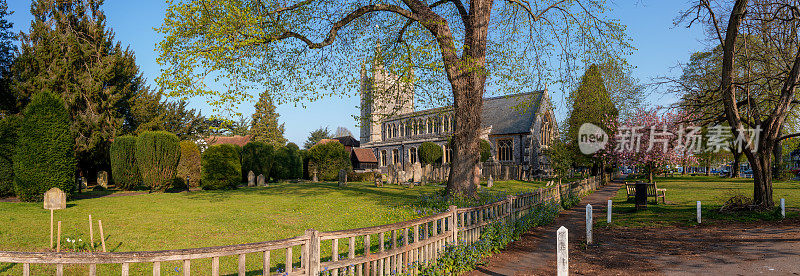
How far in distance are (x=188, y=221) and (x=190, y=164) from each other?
1599 centimetres

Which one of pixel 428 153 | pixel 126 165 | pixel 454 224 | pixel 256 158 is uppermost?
pixel 428 153

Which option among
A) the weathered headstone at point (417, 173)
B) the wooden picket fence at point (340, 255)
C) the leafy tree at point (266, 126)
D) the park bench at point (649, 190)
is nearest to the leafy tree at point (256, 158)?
the weathered headstone at point (417, 173)

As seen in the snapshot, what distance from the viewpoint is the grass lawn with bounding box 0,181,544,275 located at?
9469 mm

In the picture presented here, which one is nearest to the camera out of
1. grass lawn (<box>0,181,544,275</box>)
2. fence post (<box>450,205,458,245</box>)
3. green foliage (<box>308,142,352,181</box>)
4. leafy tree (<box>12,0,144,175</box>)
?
fence post (<box>450,205,458,245</box>)

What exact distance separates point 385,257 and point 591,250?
6.34 m

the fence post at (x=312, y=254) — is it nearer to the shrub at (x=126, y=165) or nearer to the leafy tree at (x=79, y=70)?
the shrub at (x=126, y=165)

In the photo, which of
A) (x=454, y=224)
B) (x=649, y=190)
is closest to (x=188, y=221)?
(x=454, y=224)

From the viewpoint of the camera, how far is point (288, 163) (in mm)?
37656

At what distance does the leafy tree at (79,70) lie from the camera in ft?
96.7

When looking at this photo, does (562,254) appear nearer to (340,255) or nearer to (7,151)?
(340,255)

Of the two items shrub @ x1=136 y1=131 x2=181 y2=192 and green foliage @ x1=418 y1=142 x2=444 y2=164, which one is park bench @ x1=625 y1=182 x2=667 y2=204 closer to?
green foliage @ x1=418 y1=142 x2=444 y2=164

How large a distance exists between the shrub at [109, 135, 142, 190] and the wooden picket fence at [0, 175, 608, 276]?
2001 cm

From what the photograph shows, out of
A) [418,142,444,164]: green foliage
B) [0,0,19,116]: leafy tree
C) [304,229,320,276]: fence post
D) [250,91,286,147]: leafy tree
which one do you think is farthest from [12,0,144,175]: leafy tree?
[304,229,320,276]: fence post

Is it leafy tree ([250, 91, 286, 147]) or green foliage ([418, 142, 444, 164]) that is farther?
leafy tree ([250, 91, 286, 147])
